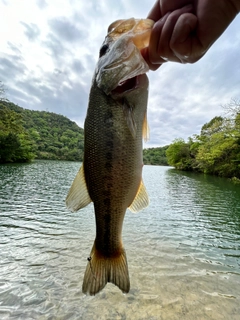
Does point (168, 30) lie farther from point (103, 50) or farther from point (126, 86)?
point (103, 50)

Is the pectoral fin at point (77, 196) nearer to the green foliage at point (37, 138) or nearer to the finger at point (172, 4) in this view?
the finger at point (172, 4)

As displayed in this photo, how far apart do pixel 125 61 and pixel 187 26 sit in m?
0.47

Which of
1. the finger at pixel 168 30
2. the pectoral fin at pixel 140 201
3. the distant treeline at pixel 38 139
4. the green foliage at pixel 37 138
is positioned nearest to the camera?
the finger at pixel 168 30

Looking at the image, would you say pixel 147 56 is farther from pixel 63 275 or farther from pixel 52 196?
pixel 52 196

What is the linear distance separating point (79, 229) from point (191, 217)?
6451 mm

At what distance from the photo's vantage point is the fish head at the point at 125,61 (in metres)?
1.61

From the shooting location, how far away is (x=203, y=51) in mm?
1485

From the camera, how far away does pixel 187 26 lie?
1322 mm

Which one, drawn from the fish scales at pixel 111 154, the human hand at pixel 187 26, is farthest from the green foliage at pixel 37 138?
the human hand at pixel 187 26

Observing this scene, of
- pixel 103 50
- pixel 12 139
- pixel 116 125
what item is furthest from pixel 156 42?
pixel 12 139

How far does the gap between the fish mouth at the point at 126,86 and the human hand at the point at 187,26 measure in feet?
0.74

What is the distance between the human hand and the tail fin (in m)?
1.75

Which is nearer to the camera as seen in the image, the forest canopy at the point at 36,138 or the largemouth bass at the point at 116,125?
the largemouth bass at the point at 116,125

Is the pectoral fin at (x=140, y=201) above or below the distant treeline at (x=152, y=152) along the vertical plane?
below
